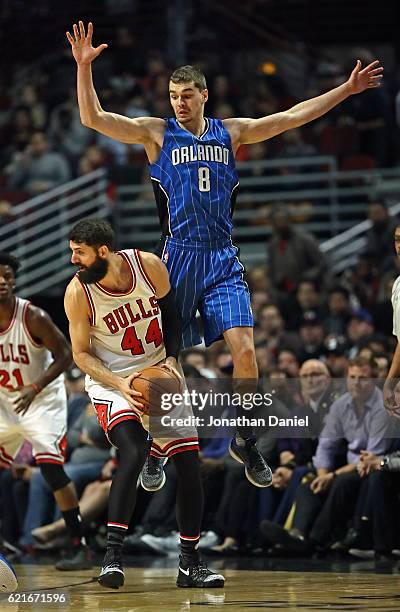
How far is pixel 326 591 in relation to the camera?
21.1 ft

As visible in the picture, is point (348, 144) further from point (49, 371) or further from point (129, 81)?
point (49, 371)

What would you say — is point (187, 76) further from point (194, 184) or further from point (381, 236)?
point (381, 236)

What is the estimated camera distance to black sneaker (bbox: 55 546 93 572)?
324 inches

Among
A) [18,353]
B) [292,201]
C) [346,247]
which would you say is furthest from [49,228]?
[18,353]

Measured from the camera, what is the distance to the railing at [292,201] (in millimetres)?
14023

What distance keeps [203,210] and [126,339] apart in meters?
0.90

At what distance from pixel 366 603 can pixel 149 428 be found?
1.56 metres

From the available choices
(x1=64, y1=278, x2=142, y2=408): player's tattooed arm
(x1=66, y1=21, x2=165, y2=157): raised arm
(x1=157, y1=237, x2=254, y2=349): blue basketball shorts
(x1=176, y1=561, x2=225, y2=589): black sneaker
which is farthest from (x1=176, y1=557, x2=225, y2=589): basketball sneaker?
(x1=66, y1=21, x2=165, y2=157): raised arm

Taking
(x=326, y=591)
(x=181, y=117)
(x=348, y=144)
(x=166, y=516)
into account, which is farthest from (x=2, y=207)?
(x=326, y=591)

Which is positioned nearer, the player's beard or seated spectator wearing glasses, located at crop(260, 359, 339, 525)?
the player's beard

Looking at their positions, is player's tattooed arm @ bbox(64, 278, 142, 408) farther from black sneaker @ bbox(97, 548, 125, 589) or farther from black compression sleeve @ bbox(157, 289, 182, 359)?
black sneaker @ bbox(97, 548, 125, 589)

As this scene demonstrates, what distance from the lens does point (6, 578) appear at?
255 inches

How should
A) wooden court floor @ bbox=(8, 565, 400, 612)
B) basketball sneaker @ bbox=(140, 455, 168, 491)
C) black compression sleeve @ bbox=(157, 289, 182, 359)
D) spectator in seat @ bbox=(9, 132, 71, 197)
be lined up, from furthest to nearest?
spectator in seat @ bbox=(9, 132, 71, 197), basketball sneaker @ bbox=(140, 455, 168, 491), black compression sleeve @ bbox=(157, 289, 182, 359), wooden court floor @ bbox=(8, 565, 400, 612)

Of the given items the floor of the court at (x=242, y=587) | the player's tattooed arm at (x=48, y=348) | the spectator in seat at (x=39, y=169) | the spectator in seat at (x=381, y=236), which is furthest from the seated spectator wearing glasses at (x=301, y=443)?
the spectator in seat at (x=39, y=169)
